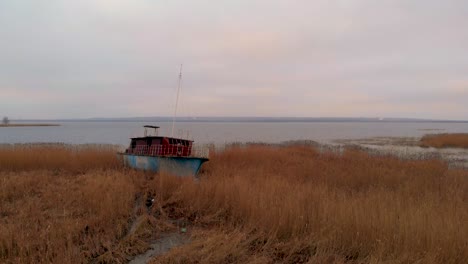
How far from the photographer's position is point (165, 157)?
38.8 feet

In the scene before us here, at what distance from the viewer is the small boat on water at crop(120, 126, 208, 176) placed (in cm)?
1166

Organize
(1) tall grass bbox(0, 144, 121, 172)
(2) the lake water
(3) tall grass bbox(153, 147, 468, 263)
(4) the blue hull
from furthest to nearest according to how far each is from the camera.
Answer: (2) the lake water → (1) tall grass bbox(0, 144, 121, 172) → (4) the blue hull → (3) tall grass bbox(153, 147, 468, 263)

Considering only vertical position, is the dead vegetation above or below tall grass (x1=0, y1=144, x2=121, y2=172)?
above

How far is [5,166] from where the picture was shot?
42.8 feet

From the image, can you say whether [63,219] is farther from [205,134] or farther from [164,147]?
[205,134]

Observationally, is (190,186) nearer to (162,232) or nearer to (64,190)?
(162,232)

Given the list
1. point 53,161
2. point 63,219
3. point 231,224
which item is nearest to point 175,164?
point 63,219

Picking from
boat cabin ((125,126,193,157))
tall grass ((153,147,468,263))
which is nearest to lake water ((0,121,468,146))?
boat cabin ((125,126,193,157))

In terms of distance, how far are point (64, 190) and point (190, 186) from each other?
12.6ft

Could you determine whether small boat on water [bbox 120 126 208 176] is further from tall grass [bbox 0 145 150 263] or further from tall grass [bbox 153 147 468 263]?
tall grass [bbox 153 147 468 263]

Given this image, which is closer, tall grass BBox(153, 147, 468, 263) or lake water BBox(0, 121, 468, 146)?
tall grass BBox(153, 147, 468, 263)

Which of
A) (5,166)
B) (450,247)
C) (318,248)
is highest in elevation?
(450,247)

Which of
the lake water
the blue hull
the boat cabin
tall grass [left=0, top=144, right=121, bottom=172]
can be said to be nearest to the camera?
the blue hull

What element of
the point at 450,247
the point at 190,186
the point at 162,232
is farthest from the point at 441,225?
the point at 190,186
